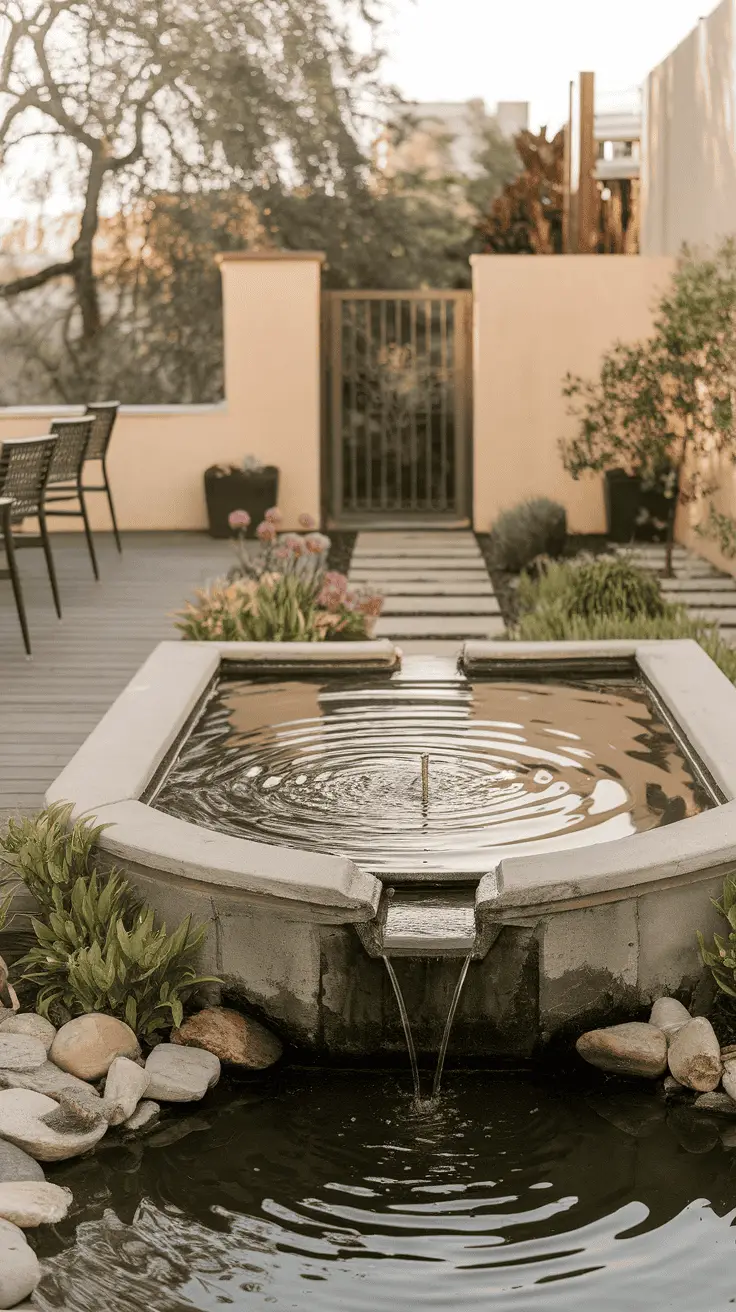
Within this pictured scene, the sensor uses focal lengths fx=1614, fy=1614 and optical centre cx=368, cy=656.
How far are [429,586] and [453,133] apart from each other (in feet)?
39.5

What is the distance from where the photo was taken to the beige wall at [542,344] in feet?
37.5

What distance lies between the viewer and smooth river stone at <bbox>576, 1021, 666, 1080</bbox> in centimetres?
360

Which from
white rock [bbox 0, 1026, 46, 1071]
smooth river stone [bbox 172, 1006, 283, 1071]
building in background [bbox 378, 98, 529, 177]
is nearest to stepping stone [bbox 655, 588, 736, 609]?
smooth river stone [bbox 172, 1006, 283, 1071]

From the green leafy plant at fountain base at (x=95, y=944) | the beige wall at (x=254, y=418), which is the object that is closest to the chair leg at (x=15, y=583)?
the green leafy plant at fountain base at (x=95, y=944)

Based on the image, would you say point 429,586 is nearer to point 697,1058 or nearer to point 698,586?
point 698,586

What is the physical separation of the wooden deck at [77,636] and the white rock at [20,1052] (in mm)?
1005

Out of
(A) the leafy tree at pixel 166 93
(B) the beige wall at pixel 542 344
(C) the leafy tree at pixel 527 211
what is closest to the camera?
(B) the beige wall at pixel 542 344

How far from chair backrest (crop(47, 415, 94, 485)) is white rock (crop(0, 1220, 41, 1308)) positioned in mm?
5460

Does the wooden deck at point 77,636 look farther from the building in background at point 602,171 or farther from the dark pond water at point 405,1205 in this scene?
the building in background at point 602,171

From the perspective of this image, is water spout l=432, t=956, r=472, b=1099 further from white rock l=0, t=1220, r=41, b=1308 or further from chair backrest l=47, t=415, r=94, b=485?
chair backrest l=47, t=415, r=94, b=485

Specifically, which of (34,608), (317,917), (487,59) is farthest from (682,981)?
(487,59)

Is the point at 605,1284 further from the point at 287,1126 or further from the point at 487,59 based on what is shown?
the point at 487,59

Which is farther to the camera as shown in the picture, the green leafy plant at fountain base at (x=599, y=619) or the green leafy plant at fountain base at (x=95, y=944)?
the green leafy plant at fountain base at (x=599, y=619)

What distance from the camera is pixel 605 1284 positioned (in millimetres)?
2842
